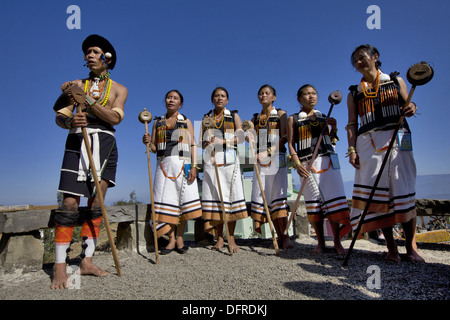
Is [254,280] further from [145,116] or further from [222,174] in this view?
[145,116]

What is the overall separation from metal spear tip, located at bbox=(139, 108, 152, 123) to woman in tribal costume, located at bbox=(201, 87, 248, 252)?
0.88 meters

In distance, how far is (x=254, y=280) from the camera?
99.0 inches

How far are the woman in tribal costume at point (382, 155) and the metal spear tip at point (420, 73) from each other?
0.33m

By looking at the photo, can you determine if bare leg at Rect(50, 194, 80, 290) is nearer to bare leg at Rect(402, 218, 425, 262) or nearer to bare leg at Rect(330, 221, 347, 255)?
bare leg at Rect(330, 221, 347, 255)

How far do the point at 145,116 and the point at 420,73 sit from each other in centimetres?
348

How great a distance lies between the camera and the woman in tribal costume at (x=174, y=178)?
4.05m

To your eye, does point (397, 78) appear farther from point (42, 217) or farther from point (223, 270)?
point (42, 217)

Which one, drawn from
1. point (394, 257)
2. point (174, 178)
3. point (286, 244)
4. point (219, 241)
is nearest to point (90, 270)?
point (174, 178)

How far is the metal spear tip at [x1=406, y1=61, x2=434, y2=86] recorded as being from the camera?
97.9 inches

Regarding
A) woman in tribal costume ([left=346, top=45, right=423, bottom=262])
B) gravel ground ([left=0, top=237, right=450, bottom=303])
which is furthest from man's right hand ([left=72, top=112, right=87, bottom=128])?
woman in tribal costume ([left=346, top=45, right=423, bottom=262])

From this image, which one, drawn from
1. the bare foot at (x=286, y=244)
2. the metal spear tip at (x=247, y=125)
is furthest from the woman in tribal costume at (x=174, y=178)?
the bare foot at (x=286, y=244)

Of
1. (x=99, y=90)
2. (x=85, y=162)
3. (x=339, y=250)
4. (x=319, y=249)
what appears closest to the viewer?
(x=85, y=162)

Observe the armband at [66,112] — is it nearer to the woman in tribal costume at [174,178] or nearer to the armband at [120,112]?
the armband at [120,112]
